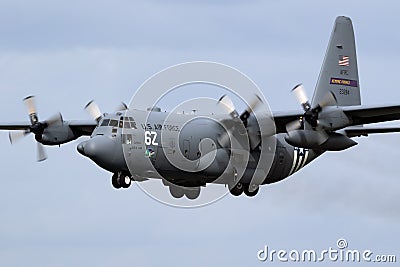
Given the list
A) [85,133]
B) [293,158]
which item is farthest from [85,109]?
[293,158]

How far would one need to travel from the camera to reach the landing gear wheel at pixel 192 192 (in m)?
36.8

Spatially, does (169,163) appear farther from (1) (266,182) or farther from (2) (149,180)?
(1) (266,182)

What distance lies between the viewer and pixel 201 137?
36.5 meters

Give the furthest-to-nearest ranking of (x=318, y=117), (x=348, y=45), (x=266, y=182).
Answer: (x=348, y=45), (x=266, y=182), (x=318, y=117)

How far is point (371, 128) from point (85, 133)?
1064 centimetres

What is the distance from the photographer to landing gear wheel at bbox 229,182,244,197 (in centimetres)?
3812

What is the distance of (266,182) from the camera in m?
38.5

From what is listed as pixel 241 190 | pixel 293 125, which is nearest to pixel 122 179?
pixel 241 190

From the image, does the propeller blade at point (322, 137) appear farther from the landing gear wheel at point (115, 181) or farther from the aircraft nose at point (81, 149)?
the aircraft nose at point (81, 149)

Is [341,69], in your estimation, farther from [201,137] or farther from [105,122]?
[105,122]

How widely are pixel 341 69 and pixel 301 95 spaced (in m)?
5.14

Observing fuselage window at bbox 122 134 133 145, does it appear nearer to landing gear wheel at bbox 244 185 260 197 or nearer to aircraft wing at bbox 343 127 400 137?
landing gear wheel at bbox 244 185 260 197

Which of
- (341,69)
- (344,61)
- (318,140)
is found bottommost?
(318,140)

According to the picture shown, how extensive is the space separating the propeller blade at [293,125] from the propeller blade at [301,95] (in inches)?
25.6
